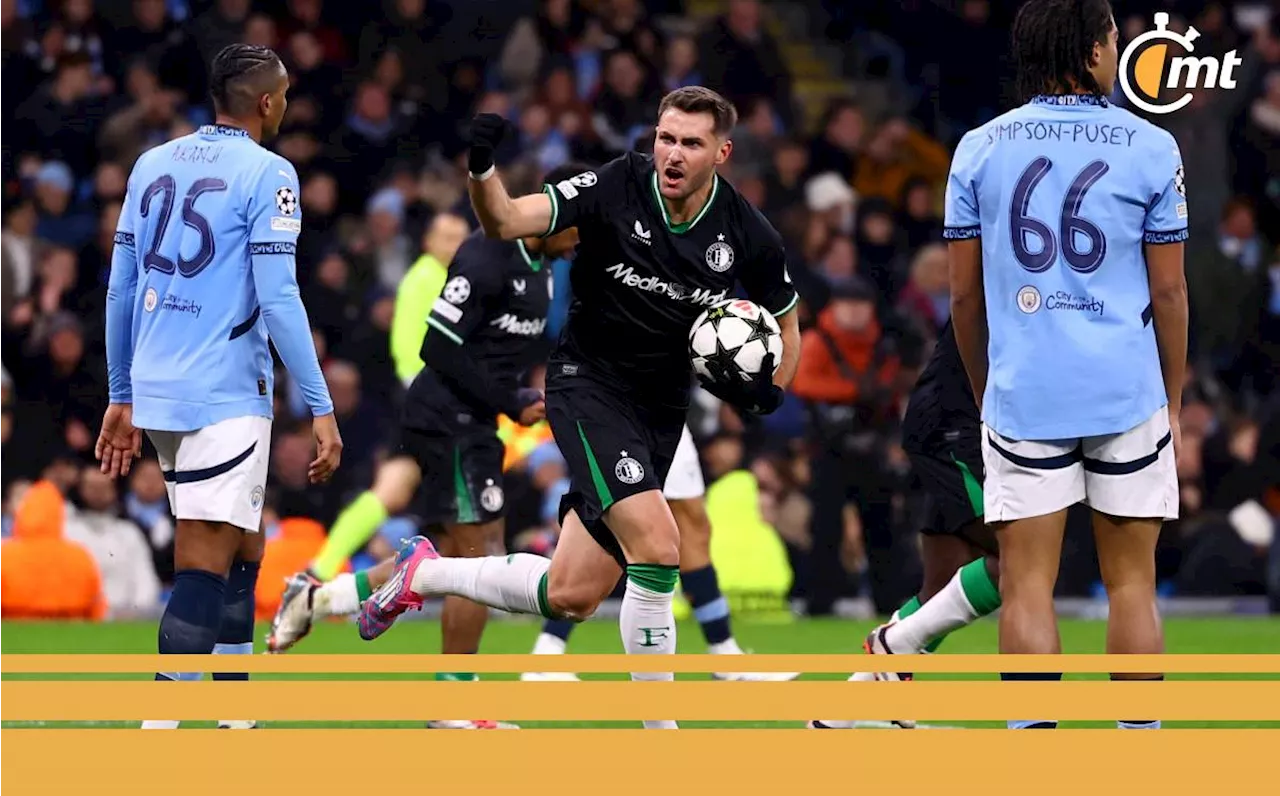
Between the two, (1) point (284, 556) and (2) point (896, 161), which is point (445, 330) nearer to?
(1) point (284, 556)

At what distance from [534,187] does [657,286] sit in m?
5.31

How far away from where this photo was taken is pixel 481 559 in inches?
271

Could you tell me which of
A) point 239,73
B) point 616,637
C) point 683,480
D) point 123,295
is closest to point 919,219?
point 616,637

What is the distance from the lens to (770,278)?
6836mm

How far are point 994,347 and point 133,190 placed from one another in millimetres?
2783

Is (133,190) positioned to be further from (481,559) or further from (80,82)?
(80,82)

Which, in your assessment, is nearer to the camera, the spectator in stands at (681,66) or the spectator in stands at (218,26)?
the spectator in stands at (218,26)

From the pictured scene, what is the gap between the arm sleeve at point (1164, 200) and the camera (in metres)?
5.49

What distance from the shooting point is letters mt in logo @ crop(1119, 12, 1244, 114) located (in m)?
14.9

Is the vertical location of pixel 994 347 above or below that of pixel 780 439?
above

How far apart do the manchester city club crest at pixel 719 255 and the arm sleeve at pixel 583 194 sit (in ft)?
1.16

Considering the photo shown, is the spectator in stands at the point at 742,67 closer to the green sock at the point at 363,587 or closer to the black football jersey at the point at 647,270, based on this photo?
the green sock at the point at 363,587

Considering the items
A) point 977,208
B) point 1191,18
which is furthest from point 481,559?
point 1191,18

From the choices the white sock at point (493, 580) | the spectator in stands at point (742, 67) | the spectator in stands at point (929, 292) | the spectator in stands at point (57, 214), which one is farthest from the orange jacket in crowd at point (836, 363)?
the white sock at point (493, 580)
